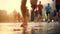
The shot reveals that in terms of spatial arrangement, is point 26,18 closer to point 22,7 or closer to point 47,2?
point 22,7

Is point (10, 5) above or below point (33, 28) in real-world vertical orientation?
above

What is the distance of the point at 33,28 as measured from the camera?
4.78 feet

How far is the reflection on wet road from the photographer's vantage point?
1.44m

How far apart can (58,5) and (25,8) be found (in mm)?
325

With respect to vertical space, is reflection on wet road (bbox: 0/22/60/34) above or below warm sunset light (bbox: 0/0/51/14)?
below

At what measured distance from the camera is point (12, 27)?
1.45 m

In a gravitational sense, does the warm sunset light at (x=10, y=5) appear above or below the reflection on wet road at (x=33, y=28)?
above

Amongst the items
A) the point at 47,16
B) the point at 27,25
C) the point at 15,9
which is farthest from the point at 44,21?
the point at 15,9

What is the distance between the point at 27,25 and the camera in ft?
4.77

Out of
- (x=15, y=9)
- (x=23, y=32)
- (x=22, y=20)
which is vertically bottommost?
(x=23, y=32)

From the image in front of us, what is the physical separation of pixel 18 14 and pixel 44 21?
0.26 meters

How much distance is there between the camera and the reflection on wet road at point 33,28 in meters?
1.44

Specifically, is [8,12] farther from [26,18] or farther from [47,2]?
[47,2]

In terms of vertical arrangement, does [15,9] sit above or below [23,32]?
above
